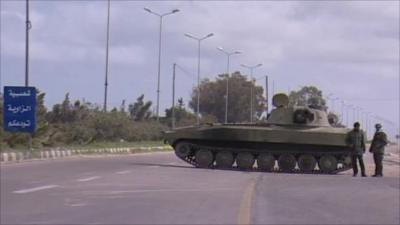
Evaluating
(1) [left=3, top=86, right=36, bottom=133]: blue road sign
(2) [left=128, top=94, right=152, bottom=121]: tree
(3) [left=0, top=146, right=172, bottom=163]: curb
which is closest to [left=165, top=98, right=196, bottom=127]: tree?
(2) [left=128, top=94, right=152, bottom=121]: tree

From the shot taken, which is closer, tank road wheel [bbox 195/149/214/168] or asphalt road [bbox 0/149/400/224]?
asphalt road [bbox 0/149/400/224]

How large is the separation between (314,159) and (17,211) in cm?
1776

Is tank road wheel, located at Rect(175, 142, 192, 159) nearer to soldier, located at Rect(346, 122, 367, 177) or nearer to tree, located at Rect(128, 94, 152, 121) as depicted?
soldier, located at Rect(346, 122, 367, 177)

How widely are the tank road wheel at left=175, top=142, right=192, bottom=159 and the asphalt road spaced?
6664mm

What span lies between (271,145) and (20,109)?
13361mm

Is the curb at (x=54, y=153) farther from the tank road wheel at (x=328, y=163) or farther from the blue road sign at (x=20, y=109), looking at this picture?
the tank road wheel at (x=328, y=163)

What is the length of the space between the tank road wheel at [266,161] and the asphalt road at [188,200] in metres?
6.37

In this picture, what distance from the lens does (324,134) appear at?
96.9 feet

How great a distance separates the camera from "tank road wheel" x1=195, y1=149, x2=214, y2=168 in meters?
30.6

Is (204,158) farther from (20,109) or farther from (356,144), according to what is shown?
(20,109)

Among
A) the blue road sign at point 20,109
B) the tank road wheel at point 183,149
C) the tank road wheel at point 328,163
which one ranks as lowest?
the tank road wheel at point 328,163

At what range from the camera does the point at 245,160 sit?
99.1 ft

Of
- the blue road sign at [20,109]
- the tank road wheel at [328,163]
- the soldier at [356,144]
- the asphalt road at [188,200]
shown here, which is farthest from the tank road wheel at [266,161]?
the blue road sign at [20,109]

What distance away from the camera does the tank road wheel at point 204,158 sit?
30625mm
